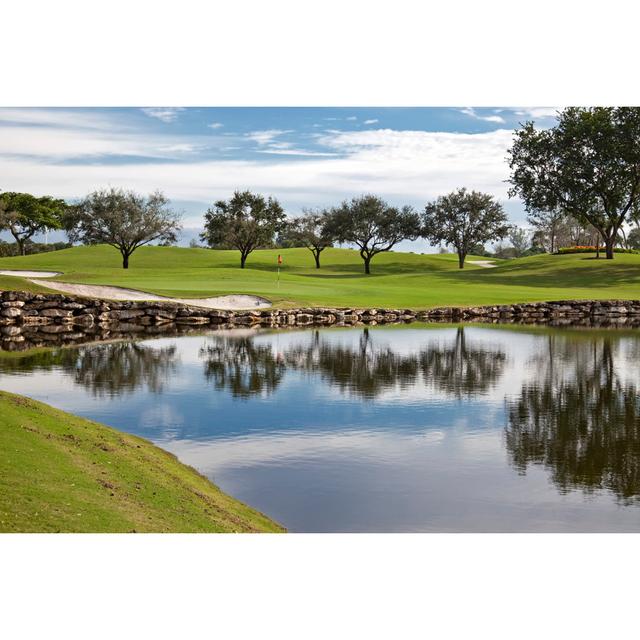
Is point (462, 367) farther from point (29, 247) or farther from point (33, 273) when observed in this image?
point (29, 247)

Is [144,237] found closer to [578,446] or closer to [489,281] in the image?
[489,281]

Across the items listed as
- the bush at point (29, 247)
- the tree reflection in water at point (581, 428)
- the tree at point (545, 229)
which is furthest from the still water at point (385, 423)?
the tree at point (545, 229)

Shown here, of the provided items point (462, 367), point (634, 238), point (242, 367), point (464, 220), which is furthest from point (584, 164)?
point (634, 238)

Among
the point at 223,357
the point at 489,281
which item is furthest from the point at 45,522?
the point at 489,281

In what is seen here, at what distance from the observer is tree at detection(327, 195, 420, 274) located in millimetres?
71438

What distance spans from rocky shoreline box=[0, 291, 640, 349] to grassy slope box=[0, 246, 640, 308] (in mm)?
1692

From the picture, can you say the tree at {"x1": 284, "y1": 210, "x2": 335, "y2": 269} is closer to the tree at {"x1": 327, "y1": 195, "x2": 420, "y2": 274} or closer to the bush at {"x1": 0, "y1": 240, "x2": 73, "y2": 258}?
the tree at {"x1": 327, "y1": 195, "x2": 420, "y2": 274}

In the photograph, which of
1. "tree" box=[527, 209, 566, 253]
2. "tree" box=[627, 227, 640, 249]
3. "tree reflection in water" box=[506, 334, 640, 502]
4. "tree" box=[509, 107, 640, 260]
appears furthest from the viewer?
"tree" box=[627, 227, 640, 249]

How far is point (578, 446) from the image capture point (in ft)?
35.5

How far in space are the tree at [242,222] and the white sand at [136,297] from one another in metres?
30.4

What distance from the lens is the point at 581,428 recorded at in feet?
39.4

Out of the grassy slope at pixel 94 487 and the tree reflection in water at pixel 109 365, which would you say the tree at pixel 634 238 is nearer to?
the tree reflection in water at pixel 109 365

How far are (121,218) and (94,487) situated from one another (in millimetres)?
53938

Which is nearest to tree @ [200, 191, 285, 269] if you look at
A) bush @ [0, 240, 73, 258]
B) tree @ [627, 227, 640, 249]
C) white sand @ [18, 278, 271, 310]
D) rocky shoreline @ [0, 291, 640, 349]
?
bush @ [0, 240, 73, 258]
